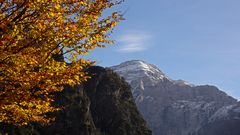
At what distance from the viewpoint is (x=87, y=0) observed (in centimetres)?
2019

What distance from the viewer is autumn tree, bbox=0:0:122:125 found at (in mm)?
18609

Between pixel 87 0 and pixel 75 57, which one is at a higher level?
pixel 87 0

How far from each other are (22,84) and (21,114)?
3686 mm

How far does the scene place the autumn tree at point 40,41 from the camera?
1861 centimetres

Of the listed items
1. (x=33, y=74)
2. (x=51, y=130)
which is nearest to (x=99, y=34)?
(x=33, y=74)

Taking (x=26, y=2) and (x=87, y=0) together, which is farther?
(x=87, y=0)

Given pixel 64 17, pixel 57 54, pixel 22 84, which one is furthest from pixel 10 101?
pixel 64 17

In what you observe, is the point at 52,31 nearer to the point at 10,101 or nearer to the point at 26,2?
the point at 26,2

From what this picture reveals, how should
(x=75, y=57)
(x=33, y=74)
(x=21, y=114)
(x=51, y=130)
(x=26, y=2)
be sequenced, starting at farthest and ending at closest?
(x=51, y=130), (x=21, y=114), (x=75, y=57), (x=33, y=74), (x=26, y=2)

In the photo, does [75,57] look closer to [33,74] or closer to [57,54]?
[57,54]

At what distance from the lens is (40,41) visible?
19000 mm

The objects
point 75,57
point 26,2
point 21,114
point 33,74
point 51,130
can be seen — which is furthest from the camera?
point 51,130

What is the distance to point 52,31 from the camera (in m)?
19.0

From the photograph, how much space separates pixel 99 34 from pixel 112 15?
1.38 metres
